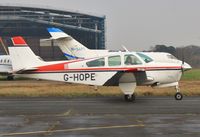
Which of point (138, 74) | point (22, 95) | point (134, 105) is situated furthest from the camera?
point (22, 95)

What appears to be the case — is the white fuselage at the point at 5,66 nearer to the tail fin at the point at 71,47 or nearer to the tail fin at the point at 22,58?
the tail fin at the point at 71,47

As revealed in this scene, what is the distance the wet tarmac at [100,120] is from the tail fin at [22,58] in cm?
320

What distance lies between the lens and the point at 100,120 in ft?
41.6

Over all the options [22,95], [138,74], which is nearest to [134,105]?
[138,74]

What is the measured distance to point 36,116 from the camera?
549 inches

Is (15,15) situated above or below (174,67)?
above

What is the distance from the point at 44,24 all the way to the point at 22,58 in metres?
90.2

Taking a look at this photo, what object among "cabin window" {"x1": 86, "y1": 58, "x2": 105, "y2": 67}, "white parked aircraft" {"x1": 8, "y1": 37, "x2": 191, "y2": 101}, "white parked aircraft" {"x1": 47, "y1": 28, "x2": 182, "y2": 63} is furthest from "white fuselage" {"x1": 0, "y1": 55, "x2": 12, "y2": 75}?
"cabin window" {"x1": 86, "y1": 58, "x2": 105, "y2": 67}

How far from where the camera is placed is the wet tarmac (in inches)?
406

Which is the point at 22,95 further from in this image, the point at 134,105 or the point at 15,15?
the point at 15,15

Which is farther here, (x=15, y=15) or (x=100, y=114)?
(x=15, y=15)

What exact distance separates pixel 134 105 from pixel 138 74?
205cm

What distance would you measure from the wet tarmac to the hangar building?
290ft

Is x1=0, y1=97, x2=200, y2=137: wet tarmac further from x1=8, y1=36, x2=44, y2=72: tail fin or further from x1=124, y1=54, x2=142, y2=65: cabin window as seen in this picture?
x1=8, y1=36, x2=44, y2=72: tail fin
